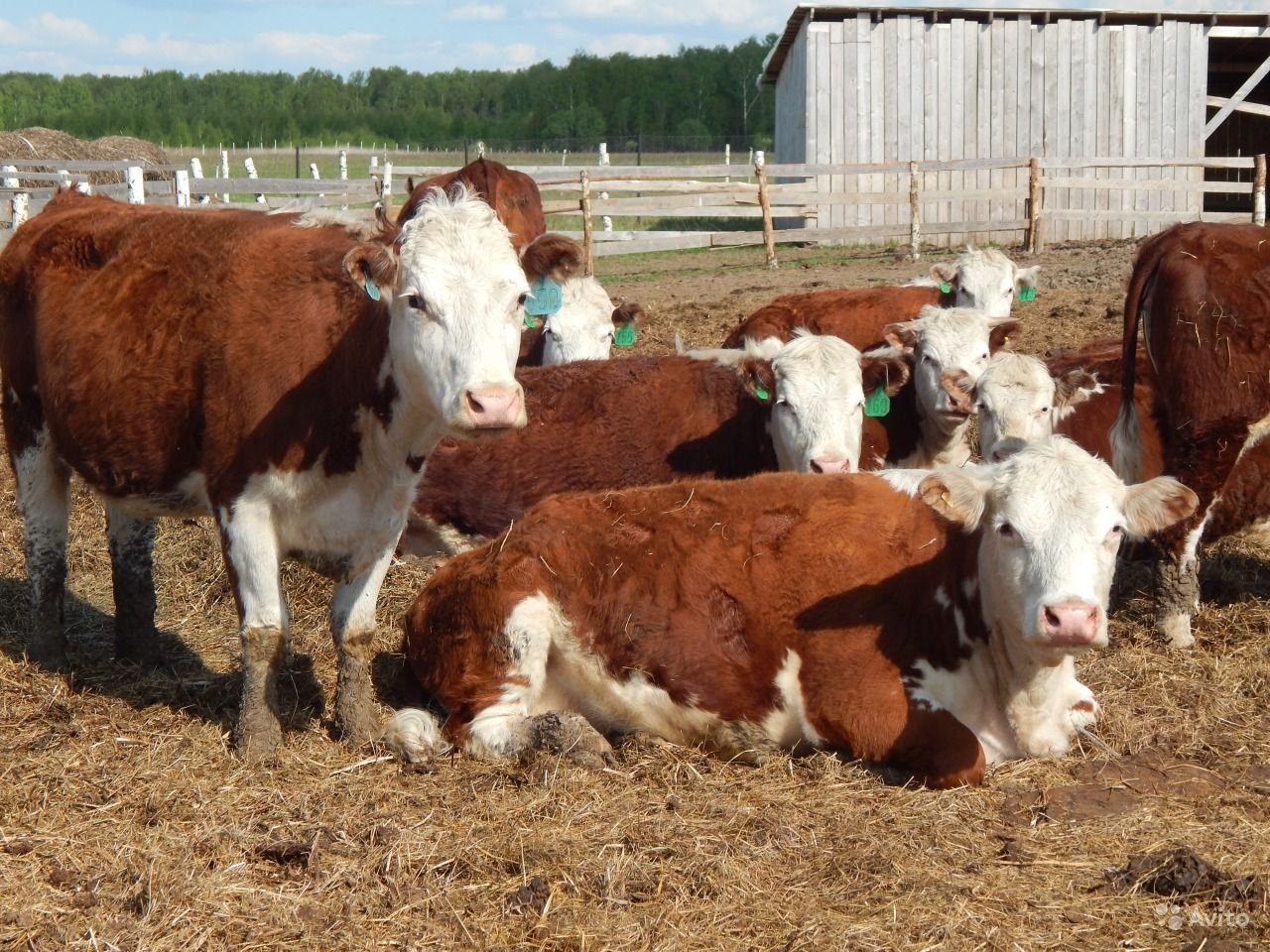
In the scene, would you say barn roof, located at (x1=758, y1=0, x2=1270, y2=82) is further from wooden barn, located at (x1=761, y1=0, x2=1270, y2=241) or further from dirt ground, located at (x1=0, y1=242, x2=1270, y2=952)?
dirt ground, located at (x1=0, y1=242, x2=1270, y2=952)

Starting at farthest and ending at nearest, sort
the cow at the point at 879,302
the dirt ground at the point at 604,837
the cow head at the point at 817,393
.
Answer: the cow at the point at 879,302 → the cow head at the point at 817,393 → the dirt ground at the point at 604,837

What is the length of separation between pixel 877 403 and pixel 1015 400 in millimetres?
688

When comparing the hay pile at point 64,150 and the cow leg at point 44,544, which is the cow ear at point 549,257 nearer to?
the cow leg at point 44,544

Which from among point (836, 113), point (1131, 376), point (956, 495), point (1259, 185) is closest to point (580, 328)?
point (1131, 376)

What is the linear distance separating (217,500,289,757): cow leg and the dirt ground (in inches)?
5.8

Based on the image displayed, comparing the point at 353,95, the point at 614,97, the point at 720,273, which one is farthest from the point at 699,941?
the point at 353,95

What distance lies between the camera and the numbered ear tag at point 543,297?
512 centimetres

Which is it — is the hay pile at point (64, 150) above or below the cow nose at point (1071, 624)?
above

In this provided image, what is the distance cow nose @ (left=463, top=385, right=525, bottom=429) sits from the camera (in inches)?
170

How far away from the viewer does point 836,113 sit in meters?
24.4

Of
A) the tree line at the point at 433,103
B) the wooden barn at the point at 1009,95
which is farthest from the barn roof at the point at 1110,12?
the tree line at the point at 433,103

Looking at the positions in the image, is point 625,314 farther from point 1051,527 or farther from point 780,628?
point 1051,527

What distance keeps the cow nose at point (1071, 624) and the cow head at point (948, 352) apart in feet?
10.4

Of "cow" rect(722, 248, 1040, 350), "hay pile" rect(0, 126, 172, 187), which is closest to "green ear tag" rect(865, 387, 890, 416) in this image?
"cow" rect(722, 248, 1040, 350)
